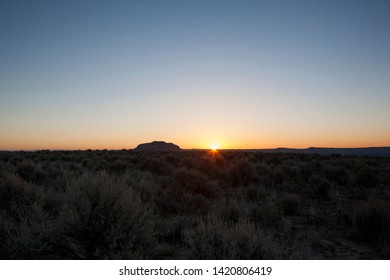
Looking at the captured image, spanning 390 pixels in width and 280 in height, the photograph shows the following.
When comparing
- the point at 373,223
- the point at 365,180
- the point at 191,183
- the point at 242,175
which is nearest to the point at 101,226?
the point at 373,223

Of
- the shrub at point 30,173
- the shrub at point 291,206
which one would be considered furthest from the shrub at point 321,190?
the shrub at point 30,173

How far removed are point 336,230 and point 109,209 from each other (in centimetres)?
571

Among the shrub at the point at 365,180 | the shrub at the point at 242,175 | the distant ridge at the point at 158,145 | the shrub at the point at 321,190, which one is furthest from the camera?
the distant ridge at the point at 158,145

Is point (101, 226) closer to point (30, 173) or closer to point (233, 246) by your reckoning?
point (233, 246)

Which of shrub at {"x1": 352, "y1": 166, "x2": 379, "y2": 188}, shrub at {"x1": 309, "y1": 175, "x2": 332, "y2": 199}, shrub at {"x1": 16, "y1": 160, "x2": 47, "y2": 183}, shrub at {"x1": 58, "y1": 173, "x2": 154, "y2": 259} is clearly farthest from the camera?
shrub at {"x1": 352, "y1": 166, "x2": 379, "y2": 188}

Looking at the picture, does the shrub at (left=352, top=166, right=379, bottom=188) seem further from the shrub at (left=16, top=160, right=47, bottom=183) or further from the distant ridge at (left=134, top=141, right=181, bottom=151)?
the distant ridge at (left=134, top=141, right=181, bottom=151)

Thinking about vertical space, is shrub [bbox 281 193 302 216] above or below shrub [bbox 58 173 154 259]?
below

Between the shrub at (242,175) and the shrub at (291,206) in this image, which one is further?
the shrub at (242,175)

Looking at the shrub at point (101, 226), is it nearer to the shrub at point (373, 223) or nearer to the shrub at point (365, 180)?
the shrub at point (373, 223)

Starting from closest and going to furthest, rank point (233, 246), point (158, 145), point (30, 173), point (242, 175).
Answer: point (233, 246)
point (30, 173)
point (242, 175)
point (158, 145)

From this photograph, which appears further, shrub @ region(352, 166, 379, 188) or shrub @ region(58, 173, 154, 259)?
shrub @ region(352, 166, 379, 188)

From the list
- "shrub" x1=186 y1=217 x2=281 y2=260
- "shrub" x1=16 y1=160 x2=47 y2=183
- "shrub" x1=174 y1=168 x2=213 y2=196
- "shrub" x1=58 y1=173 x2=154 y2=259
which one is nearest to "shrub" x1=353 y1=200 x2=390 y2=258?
"shrub" x1=186 y1=217 x2=281 y2=260

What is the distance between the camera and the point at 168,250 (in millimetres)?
5680
